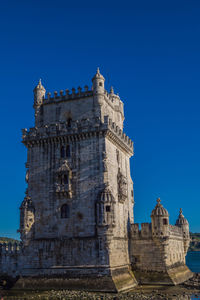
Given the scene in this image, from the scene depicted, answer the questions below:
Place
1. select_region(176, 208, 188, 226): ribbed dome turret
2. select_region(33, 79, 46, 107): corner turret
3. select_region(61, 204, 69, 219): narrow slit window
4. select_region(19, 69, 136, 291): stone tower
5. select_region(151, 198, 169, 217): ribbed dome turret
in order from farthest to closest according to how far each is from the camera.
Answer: select_region(176, 208, 188, 226): ribbed dome turret
select_region(33, 79, 46, 107): corner turret
select_region(151, 198, 169, 217): ribbed dome turret
select_region(61, 204, 69, 219): narrow slit window
select_region(19, 69, 136, 291): stone tower

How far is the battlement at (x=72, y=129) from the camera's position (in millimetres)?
37750

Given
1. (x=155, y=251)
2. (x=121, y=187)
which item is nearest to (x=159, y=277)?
(x=155, y=251)

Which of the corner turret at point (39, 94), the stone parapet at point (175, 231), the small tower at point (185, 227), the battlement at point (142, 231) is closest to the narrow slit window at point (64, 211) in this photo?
the battlement at point (142, 231)

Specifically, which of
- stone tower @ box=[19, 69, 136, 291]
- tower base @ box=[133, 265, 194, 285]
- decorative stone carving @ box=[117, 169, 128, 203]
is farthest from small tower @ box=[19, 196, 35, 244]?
tower base @ box=[133, 265, 194, 285]

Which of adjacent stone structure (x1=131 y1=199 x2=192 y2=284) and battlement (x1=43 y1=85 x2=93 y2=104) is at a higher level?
battlement (x1=43 y1=85 x2=93 y2=104)

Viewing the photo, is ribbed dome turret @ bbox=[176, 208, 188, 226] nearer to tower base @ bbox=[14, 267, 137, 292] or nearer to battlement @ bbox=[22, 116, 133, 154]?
tower base @ bbox=[14, 267, 137, 292]

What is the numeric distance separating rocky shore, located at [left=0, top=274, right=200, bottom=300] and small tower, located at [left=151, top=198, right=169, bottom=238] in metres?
5.36

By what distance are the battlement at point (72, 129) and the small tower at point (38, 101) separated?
1468 mm

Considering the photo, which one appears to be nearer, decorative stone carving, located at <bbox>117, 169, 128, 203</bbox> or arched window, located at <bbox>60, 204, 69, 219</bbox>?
arched window, located at <bbox>60, 204, 69, 219</bbox>

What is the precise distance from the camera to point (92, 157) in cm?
3734

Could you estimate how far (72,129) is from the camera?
38469 millimetres

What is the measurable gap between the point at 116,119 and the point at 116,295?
20.6 metres

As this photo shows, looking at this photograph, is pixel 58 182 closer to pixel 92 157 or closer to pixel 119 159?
pixel 92 157

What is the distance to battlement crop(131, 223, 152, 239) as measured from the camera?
39875mm
